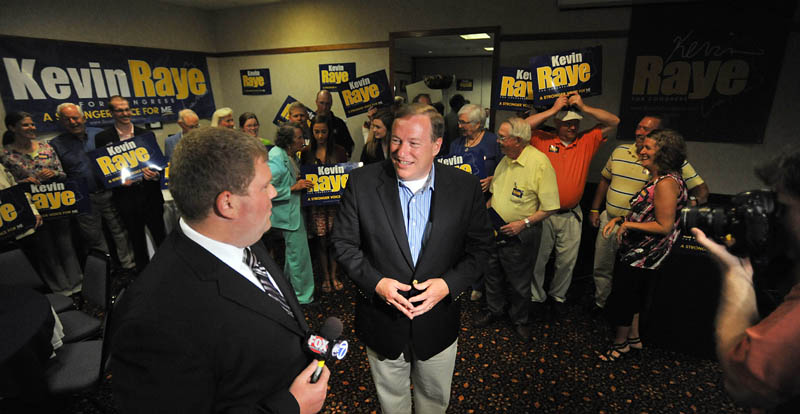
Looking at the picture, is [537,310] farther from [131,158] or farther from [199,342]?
[131,158]

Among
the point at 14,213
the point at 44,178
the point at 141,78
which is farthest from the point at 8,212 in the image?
the point at 141,78

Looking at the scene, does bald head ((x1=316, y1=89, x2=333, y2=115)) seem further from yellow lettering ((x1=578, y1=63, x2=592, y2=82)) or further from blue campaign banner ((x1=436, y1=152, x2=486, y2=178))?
yellow lettering ((x1=578, y1=63, x2=592, y2=82))

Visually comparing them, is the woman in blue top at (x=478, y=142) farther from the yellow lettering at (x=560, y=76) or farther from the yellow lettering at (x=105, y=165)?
the yellow lettering at (x=105, y=165)

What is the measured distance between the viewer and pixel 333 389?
2.51 meters

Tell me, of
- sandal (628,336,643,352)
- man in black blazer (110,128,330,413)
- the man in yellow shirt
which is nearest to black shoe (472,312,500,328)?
the man in yellow shirt

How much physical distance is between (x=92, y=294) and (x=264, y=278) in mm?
2154

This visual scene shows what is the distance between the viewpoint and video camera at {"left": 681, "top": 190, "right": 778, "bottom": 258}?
38.6 inches

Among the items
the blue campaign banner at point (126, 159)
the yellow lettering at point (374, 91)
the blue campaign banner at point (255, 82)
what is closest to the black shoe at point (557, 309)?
the yellow lettering at point (374, 91)

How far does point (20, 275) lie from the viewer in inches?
104

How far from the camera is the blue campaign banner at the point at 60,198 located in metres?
3.23

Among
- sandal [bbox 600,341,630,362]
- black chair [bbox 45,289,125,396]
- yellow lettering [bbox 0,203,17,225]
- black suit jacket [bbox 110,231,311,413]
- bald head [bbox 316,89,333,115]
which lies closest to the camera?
black suit jacket [bbox 110,231,311,413]

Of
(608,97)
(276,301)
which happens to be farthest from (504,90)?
(276,301)

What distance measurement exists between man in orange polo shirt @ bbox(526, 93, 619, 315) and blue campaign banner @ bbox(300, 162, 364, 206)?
182cm

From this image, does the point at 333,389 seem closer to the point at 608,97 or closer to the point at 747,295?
the point at 747,295
